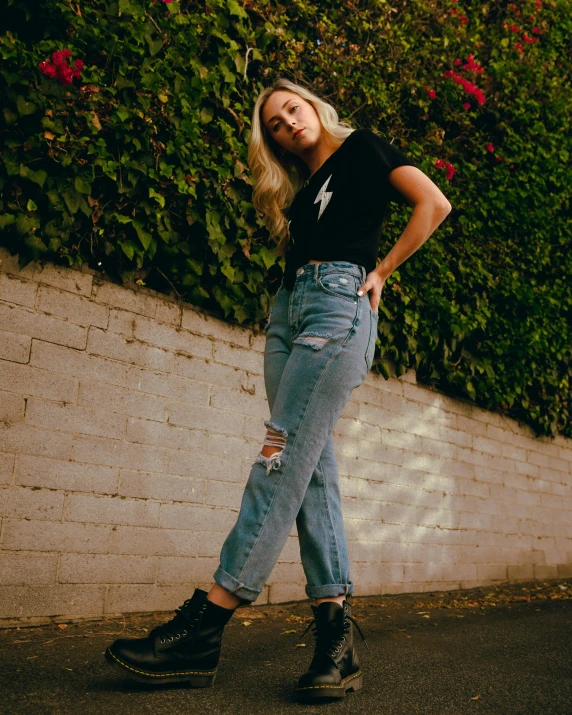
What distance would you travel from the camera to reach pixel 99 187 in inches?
125

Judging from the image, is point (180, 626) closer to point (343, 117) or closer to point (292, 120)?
point (292, 120)

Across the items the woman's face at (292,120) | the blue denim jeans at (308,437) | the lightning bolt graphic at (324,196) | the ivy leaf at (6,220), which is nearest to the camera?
the blue denim jeans at (308,437)

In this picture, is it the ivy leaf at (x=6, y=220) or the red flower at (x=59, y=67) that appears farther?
the red flower at (x=59, y=67)

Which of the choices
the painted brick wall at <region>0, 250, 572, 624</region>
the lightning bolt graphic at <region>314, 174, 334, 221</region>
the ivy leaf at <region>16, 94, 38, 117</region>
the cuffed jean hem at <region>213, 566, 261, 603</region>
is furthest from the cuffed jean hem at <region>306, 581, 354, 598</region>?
the ivy leaf at <region>16, 94, 38, 117</region>

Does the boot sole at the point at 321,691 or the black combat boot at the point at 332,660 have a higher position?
the black combat boot at the point at 332,660

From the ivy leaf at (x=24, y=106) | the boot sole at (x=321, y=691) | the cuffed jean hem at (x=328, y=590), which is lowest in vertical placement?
the boot sole at (x=321, y=691)

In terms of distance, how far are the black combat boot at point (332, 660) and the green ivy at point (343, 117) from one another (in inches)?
75.2

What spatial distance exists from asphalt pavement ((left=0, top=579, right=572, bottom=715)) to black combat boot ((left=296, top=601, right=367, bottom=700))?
4cm

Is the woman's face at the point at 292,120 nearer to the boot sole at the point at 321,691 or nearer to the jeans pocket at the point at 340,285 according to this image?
the jeans pocket at the point at 340,285

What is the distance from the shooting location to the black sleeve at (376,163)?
2.15 m

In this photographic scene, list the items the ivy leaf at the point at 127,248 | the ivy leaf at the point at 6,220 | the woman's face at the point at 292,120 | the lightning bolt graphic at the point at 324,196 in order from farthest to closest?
1. the ivy leaf at the point at 127,248
2. the ivy leaf at the point at 6,220
3. the woman's face at the point at 292,120
4. the lightning bolt graphic at the point at 324,196

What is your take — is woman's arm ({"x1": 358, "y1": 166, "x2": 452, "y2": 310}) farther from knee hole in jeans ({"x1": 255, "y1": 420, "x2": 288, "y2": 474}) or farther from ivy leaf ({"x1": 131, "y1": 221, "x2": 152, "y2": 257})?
ivy leaf ({"x1": 131, "y1": 221, "x2": 152, "y2": 257})

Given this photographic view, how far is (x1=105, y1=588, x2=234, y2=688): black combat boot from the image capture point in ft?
6.06

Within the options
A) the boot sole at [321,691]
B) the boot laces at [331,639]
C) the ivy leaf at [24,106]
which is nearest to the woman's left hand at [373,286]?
the boot laces at [331,639]
